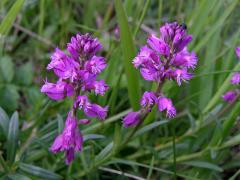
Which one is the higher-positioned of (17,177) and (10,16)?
(10,16)

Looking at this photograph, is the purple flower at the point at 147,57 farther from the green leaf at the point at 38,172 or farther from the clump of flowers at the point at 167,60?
the green leaf at the point at 38,172

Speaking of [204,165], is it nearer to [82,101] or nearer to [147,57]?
[147,57]

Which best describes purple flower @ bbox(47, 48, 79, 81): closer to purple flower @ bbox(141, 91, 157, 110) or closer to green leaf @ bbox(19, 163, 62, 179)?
purple flower @ bbox(141, 91, 157, 110)

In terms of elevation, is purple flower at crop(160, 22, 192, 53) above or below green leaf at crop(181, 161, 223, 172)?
above

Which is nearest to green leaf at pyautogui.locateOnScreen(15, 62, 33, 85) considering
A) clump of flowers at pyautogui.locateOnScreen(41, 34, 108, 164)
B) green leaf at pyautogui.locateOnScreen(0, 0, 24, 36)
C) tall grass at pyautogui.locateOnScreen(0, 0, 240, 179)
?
tall grass at pyautogui.locateOnScreen(0, 0, 240, 179)

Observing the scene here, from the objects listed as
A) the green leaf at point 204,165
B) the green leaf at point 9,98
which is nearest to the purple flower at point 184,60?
the green leaf at point 204,165

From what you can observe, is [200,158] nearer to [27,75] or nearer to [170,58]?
[170,58]

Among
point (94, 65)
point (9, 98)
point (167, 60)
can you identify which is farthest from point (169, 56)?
point (9, 98)
